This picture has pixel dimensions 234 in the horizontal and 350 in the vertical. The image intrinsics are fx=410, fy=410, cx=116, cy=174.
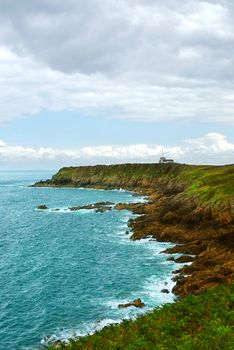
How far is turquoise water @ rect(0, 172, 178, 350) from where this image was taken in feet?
121

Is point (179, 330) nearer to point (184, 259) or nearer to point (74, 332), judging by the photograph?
point (74, 332)

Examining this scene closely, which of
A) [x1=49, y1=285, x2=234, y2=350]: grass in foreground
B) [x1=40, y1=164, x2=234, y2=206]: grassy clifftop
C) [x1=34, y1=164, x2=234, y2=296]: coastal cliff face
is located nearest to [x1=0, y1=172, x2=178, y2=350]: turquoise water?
[x1=34, y1=164, x2=234, y2=296]: coastal cliff face

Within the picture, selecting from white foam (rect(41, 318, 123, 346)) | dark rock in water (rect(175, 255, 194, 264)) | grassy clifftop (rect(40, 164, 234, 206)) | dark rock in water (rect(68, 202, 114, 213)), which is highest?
grassy clifftop (rect(40, 164, 234, 206))

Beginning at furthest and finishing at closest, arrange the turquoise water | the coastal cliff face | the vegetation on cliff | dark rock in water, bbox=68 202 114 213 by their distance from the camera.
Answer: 1. dark rock in water, bbox=68 202 114 213
2. the coastal cliff face
3. the turquoise water
4. the vegetation on cliff

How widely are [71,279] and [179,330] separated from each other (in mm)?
26763

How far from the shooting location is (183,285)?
1686 inches

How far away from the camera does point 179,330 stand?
25.4 metres

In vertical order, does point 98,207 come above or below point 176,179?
below

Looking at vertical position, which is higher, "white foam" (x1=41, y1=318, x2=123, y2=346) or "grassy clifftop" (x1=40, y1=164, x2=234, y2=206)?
"grassy clifftop" (x1=40, y1=164, x2=234, y2=206)

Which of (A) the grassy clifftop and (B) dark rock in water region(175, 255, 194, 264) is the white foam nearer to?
(B) dark rock in water region(175, 255, 194, 264)

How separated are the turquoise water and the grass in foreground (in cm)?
854

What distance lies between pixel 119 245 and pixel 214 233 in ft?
51.1

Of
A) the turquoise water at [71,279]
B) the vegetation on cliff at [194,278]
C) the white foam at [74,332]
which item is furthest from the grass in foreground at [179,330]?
the turquoise water at [71,279]

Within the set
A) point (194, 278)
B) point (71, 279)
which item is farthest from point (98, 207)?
point (194, 278)
